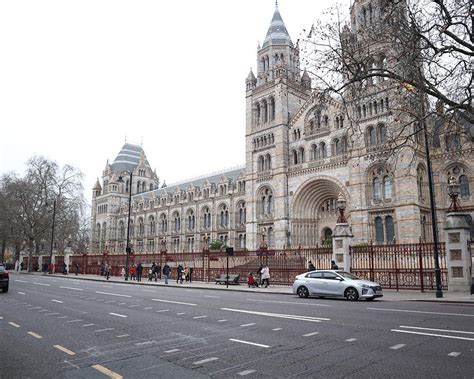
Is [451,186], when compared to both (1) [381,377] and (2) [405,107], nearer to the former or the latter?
(2) [405,107]

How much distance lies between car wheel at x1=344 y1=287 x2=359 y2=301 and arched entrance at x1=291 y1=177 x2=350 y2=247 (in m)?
A: 24.3

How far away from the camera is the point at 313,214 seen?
40.6 metres

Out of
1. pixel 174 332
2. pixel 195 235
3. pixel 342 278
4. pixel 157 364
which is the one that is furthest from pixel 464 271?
pixel 195 235

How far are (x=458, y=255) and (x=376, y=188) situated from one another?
17931mm

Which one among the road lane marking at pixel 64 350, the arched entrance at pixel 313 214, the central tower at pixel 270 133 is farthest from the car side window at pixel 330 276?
the arched entrance at pixel 313 214

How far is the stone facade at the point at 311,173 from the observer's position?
31.8m

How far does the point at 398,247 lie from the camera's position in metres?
18.6

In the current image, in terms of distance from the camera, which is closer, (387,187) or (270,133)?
(387,187)

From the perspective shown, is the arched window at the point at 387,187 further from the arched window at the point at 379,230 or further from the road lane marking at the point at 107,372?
the road lane marking at the point at 107,372

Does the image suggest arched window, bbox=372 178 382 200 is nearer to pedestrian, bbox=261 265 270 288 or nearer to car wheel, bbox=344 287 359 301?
pedestrian, bbox=261 265 270 288

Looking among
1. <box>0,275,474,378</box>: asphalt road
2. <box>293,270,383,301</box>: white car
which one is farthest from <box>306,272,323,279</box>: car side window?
<box>0,275,474,378</box>: asphalt road

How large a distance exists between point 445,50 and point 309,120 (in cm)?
2728

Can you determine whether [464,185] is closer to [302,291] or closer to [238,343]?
[302,291]

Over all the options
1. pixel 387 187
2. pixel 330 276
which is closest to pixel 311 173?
pixel 387 187
